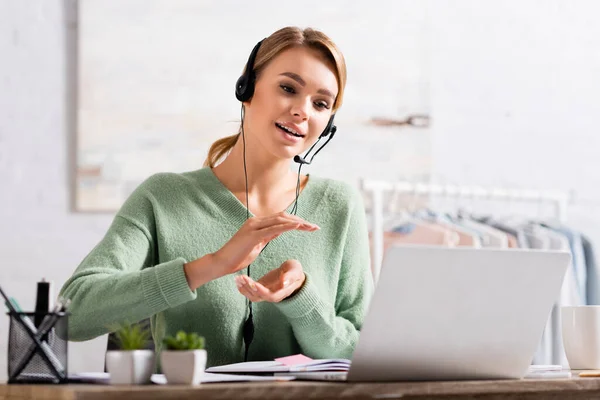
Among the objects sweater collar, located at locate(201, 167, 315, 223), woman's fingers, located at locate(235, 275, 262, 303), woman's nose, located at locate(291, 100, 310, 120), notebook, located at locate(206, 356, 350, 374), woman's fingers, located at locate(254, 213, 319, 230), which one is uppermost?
woman's nose, located at locate(291, 100, 310, 120)

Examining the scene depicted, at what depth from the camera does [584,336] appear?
1.46 meters

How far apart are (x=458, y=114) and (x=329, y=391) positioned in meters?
2.66

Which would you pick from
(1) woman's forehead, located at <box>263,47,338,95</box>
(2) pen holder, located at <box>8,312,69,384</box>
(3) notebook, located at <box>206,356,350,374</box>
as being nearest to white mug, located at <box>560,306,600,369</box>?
(3) notebook, located at <box>206,356,350,374</box>

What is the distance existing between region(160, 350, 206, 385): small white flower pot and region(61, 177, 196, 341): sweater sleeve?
0.21 metres

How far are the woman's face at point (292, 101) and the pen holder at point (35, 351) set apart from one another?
2.43 ft

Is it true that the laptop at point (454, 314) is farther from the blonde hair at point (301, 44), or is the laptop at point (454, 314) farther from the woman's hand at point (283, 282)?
the blonde hair at point (301, 44)

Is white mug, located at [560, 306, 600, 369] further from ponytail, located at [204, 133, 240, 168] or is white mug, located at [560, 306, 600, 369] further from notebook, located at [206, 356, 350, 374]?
ponytail, located at [204, 133, 240, 168]

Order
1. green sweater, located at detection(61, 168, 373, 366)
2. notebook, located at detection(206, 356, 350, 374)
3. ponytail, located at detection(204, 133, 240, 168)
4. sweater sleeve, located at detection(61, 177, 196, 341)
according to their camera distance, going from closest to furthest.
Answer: notebook, located at detection(206, 356, 350, 374) → sweater sleeve, located at detection(61, 177, 196, 341) → green sweater, located at detection(61, 168, 373, 366) → ponytail, located at detection(204, 133, 240, 168)

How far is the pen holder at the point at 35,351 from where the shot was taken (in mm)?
999

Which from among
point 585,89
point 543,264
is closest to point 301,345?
point 543,264

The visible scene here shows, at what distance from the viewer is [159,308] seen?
4.34ft

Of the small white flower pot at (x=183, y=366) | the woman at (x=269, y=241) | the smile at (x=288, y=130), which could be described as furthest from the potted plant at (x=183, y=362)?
the smile at (x=288, y=130)

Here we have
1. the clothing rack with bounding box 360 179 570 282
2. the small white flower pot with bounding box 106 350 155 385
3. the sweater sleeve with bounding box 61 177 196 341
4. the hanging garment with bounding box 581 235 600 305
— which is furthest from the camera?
the hanging garment with bounding box 581 235 600 305

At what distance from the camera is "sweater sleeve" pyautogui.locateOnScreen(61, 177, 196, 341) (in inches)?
50.8
